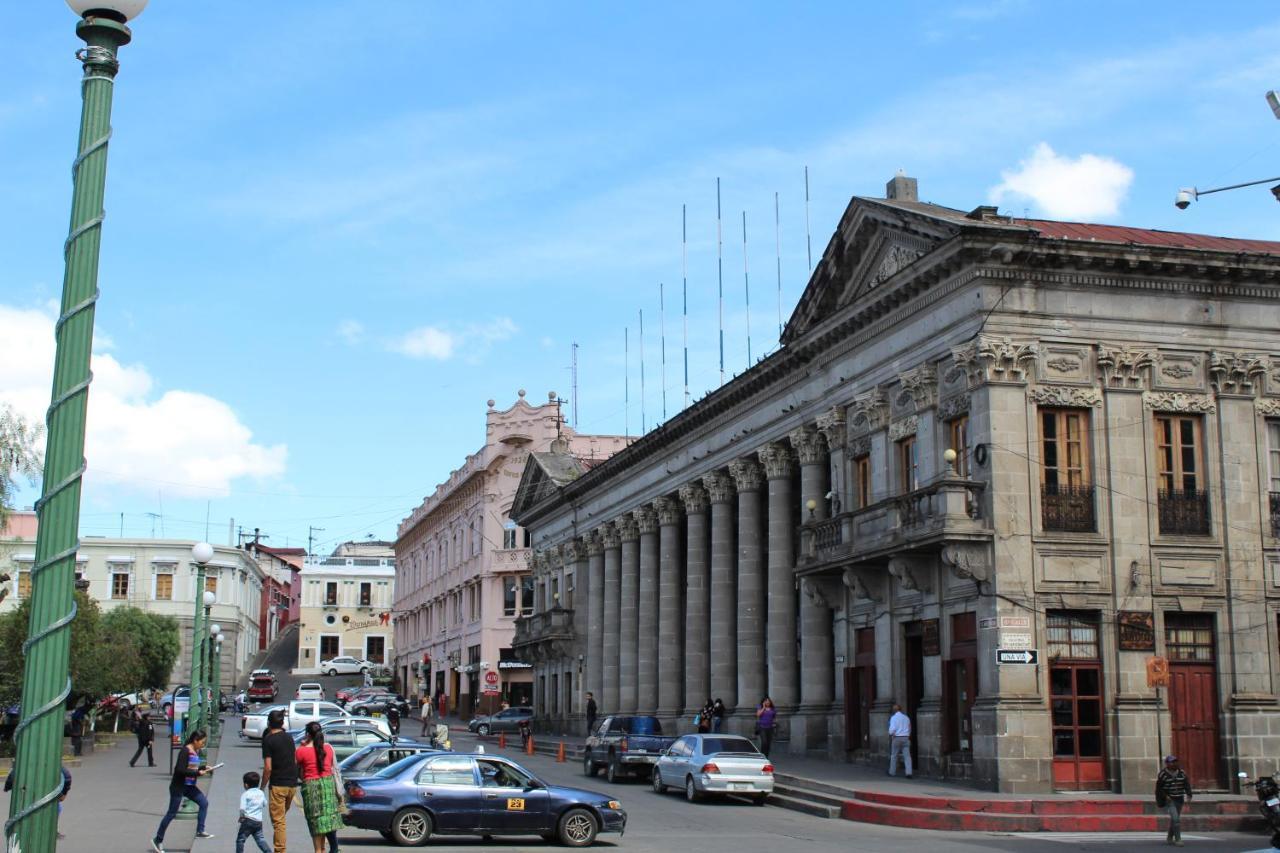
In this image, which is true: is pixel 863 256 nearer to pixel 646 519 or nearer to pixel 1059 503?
pixel 1059 503

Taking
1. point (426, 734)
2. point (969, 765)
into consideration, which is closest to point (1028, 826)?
point (969, 765)

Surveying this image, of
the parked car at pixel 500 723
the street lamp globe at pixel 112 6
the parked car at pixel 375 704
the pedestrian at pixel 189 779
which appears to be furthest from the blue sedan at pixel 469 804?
the parked car at pixel 500 723

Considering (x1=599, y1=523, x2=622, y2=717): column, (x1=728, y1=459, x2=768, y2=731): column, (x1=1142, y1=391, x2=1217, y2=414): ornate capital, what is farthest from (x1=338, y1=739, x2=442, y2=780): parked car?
(x1=599, y1=523, x2=622, y2=717): column

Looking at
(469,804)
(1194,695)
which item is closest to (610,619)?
(1194,695)

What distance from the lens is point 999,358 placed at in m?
31.4

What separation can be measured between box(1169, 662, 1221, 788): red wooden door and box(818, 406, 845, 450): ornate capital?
11.2m

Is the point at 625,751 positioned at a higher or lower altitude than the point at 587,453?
lower

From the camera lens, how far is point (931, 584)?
33.5m

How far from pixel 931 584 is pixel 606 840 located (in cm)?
1301

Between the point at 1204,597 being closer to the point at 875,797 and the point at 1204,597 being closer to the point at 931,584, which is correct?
the point at 931,584

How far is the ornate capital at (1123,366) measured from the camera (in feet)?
105

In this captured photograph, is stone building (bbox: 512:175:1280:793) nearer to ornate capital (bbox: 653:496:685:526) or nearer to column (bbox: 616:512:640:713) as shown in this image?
ornate capital (bbox: 653:496:685:526)

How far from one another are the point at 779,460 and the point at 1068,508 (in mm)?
13481

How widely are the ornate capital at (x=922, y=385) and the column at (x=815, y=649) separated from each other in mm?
6078
